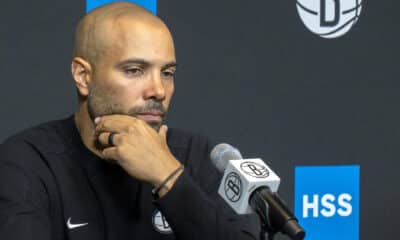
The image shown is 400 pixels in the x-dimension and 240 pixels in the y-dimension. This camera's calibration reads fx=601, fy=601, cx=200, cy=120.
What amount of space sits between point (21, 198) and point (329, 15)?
1383 millimetres

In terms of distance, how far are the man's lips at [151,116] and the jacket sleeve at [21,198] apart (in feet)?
0.72

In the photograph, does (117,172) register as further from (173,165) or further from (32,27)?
(32,27)

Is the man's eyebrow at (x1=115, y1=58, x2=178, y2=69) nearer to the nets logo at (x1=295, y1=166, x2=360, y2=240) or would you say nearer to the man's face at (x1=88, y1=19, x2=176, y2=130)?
the man's face at (x1=88, y1=19, x2=176, y2=130)

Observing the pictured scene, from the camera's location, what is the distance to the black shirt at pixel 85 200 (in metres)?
1.04

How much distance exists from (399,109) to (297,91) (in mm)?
448

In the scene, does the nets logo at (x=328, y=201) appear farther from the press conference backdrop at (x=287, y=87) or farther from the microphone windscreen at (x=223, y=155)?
the microphone windscreen at (x=223, y=155)

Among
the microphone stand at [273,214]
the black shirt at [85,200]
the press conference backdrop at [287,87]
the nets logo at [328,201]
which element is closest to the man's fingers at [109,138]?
the black shirt at [85,200]

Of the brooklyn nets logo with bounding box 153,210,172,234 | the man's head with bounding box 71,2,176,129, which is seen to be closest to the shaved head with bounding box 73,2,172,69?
the man's head with bounding box 71,2,176,129

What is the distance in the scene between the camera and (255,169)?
2.78ft

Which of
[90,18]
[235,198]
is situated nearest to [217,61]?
[90,18]

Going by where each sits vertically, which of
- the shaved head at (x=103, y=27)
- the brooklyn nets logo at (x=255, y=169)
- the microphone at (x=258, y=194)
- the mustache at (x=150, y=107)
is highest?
the shaved head at (x=103, y=27)

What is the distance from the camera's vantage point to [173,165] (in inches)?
41.9

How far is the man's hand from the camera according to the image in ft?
3.46

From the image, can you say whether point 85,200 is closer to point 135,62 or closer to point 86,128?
point 86,128
